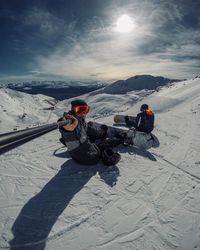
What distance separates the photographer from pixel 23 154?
25.5 feet

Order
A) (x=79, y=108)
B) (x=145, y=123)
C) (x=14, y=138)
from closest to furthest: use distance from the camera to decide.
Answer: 1. (x=14, y=138)
2. (x=79, y=108)
3. (x=145, y=123)

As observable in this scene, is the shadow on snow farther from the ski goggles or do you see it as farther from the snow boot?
the ski goggles

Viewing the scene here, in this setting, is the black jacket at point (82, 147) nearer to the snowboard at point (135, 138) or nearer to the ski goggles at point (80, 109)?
the ski goggles at point (80, 109)

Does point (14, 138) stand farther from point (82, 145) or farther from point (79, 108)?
point (82, 145)

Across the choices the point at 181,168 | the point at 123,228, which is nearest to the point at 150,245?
the point at 123,228

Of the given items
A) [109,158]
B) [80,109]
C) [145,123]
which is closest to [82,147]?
[109,158]

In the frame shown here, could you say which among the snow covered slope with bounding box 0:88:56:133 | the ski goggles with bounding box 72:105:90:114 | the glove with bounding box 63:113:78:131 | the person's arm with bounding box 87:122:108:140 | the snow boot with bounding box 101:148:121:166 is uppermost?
the ski goggles with bounding box 72:105:90:114

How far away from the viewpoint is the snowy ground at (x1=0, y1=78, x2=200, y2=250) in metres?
3.93

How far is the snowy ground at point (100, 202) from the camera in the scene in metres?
3.93

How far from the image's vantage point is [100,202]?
4949mm

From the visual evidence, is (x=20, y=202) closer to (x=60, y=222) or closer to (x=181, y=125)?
Result: (x=60, y=222)

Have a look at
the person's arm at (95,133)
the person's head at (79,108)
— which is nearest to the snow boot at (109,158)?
the person's head at (79,108)

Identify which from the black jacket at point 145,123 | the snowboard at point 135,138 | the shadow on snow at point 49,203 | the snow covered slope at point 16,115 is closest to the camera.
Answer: the shadow on snow at point 49,203

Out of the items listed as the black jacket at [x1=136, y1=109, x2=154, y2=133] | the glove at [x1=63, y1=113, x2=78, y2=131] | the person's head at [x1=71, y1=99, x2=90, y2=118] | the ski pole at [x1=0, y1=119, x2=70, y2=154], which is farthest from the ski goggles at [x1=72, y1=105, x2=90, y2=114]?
the black jacket at [x1=136, y1=109, x2=154, y2=133]
